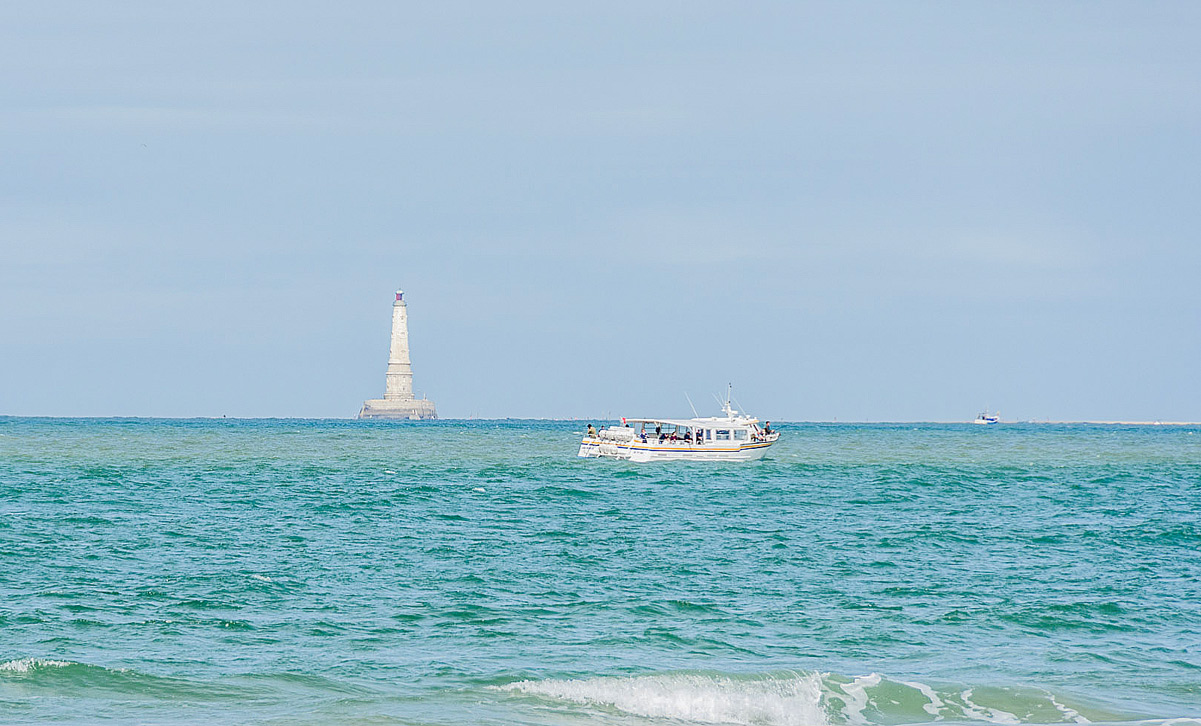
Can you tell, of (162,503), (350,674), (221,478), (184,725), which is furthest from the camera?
(221,478)

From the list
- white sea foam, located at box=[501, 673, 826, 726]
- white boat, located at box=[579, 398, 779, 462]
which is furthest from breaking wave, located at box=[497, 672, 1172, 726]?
white boat, located at box=[579, 398, 779, 462]

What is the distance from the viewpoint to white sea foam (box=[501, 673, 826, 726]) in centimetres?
1727

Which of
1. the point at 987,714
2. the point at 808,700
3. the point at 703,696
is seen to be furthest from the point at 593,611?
the point at 987,714

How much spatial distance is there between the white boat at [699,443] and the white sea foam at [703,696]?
6507 cm

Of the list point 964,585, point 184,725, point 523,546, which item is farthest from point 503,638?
point 523,546

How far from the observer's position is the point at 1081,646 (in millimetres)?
21625

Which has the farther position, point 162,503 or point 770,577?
point 162,503

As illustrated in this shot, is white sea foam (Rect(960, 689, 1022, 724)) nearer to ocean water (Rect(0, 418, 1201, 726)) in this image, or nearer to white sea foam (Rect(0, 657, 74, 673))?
ocean water (Rect(0, 418, 1201, 726))

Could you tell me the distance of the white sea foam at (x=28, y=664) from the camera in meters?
18.5

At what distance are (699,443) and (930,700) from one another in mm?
68970

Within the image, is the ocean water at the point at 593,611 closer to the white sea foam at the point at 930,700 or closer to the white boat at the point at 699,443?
the white sea foam at the point at 930,700

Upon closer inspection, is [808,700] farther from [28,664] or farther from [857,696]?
[28,664]

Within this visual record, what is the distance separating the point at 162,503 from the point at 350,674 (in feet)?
103

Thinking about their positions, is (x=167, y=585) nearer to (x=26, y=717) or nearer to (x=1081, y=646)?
(x=26, y=717)
